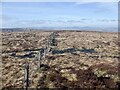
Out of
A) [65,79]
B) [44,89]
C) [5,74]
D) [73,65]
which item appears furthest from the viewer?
[73,65]

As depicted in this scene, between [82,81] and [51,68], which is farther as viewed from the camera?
[51,68]

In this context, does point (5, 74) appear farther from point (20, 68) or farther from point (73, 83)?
point (73, 83)

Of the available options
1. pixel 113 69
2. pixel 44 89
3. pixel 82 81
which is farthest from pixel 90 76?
pixel 44 89

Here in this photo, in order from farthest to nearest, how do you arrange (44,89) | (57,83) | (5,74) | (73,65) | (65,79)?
(73,65), (5,74), (65,79), (57,83), (44,89)

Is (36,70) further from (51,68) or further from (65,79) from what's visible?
(65,79)

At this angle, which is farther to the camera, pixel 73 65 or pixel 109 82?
pixel 73 65

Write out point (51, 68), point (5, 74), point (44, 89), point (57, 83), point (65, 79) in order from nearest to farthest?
point (44, 89) → point (57, 83) → point (65, 79) → point (5, 74) → point (51, 68)

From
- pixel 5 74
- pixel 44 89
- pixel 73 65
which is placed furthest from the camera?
pixel 73 65

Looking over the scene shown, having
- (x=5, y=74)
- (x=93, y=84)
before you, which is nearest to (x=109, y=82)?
(x=93, y=84)
